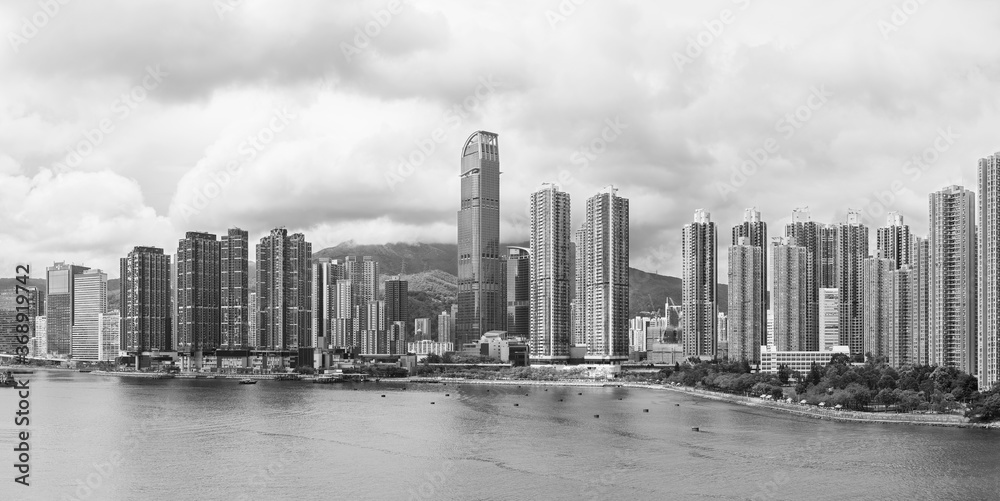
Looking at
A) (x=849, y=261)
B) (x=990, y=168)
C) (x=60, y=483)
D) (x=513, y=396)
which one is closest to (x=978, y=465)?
(x=990, y=168)

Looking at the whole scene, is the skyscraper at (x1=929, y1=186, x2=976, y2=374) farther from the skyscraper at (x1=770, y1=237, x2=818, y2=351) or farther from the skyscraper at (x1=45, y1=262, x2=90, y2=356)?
the skyscraper at (x1=45, y1=262, x2=90, y2=356)

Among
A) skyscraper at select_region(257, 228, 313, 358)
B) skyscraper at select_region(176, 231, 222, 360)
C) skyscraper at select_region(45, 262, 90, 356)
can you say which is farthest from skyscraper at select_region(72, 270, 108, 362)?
skyscraper at select_region(257, 228, 313, 358)

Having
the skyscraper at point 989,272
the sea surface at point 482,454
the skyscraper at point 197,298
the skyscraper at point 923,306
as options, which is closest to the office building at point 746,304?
the skyscraper at point 923,306

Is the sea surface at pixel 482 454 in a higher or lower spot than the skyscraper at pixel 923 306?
lower

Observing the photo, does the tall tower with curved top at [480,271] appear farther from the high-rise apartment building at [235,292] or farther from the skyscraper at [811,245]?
the skyscraper at [811,245]

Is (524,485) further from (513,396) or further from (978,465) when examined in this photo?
(513,396)
